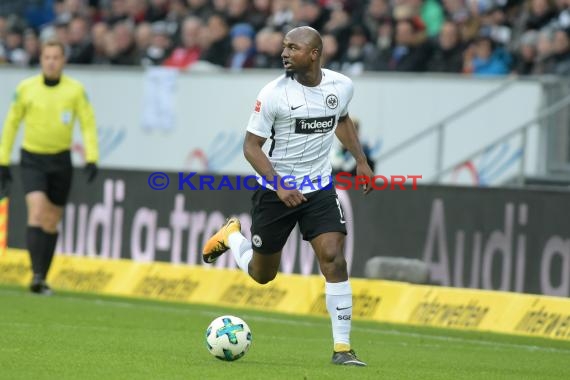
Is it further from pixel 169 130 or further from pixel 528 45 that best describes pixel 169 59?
pixel 528 45

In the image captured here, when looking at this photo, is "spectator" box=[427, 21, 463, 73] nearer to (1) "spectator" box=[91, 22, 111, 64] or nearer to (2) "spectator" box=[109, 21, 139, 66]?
(2) "spectator" box=[109, 21, 139, 66]

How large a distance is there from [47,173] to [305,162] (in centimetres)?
568

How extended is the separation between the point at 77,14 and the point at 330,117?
1581 cm

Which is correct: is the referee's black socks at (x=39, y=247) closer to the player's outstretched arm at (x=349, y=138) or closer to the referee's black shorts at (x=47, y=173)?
the referee's black shorts at (x=47, y=173)

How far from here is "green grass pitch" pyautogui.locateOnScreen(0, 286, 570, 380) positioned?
9266mm

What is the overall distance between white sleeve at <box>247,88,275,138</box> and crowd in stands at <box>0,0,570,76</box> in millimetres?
8291

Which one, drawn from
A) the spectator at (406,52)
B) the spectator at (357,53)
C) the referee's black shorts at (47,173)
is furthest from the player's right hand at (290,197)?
the spectator at (357,53)

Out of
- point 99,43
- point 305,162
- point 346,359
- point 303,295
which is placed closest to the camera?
point 346,359

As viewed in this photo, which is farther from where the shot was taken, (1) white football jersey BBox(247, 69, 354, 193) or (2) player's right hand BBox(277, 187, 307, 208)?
(1) white football jersey BBox(247, 69, 354, 193)

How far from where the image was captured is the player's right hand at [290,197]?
1004cm

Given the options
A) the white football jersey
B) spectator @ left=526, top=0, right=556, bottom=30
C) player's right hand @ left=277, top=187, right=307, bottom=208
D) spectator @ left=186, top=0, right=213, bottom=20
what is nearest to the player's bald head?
the white football jersey

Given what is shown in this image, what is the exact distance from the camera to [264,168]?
10102 mm

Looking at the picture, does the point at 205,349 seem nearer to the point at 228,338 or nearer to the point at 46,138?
the point at 228,338

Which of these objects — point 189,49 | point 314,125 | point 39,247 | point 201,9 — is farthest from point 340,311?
point 201,9
